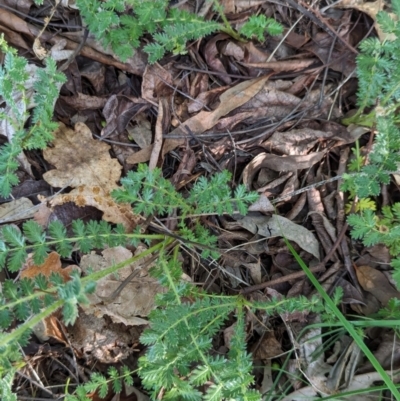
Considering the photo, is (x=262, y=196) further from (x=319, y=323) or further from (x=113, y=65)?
(x=113, y=65)

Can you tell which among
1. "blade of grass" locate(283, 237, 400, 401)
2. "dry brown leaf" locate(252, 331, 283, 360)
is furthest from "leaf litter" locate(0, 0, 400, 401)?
"blade of grass" locate(283, 237, 400, 401)

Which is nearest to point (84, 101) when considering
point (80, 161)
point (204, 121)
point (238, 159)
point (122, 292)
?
point (80, 161)

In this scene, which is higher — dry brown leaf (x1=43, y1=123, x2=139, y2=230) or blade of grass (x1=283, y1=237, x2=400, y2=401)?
dry brown leaf (x1=43, y1=123, x2=139, y2=230)

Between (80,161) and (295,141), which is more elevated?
(295,141)

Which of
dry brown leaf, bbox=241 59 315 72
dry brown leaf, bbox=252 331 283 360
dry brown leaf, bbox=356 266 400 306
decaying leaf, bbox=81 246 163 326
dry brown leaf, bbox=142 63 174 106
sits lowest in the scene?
dry brown leaf, bbox=252 331 283 360

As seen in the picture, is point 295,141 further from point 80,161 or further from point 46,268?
point 46,268

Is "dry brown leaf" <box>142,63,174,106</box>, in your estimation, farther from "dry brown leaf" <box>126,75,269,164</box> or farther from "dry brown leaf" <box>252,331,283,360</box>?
"dry brown leaf" <box>252,331,283,360</box>

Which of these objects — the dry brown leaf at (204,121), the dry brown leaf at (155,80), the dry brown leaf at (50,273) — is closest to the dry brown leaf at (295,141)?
the dry brown leaf at (204,121)

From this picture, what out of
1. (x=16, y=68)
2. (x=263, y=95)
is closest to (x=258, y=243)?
(x=263, y=95)

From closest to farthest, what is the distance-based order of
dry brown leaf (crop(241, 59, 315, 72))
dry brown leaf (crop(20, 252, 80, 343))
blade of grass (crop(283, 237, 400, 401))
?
blade of grass (crop(283, 237, 400, 401)) → dry brown leaf (crop(20, 252, 80, 343)) → dry brown leaf (crop(241, 59, 315, 72))
